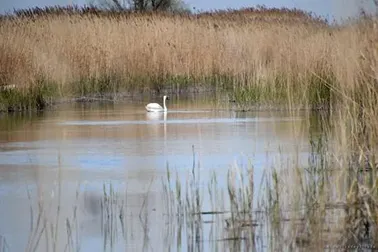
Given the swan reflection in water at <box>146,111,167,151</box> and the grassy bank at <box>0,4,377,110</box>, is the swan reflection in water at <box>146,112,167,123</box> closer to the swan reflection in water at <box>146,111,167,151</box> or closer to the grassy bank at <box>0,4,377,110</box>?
the swan reflection in water at <box>146,111,167,151</box>

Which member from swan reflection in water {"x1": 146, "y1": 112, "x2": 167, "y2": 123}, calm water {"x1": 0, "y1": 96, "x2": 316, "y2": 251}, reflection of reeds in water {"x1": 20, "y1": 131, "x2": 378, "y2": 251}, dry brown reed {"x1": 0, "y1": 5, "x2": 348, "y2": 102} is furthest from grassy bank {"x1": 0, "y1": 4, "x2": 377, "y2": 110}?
reflection of reeds in water {"x1": 20, "y1": 131, "x2": 378, "y2": 251}

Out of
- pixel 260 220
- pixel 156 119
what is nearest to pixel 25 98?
pixel 156 119

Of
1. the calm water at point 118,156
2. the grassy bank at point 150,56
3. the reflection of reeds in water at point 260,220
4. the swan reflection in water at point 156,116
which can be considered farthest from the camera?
the grassy bank at point 150,56

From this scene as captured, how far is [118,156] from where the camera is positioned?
8070mm

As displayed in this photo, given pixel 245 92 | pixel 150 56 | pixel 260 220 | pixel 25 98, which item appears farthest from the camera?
pixel 150 56

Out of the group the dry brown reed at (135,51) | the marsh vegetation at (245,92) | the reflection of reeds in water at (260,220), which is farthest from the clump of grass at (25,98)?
the reflection of reeds in water at (260,220)

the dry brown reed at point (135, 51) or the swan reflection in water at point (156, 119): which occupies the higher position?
the dry brown reed at point (135, 51)

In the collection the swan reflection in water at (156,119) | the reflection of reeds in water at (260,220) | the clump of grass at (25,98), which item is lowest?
the reflection of reeds in water at (260,220)

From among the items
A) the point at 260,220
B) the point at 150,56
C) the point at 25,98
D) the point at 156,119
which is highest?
the point at 150,56

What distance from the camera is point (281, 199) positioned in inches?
205

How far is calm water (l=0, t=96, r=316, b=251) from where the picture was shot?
17.1 ft

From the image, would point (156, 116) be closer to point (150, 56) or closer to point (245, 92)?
point (245, 92)

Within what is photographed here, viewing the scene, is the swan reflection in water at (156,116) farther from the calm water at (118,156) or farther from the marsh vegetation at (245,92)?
the marsh vegetation at (245,92)

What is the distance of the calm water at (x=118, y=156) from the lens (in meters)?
5.21
